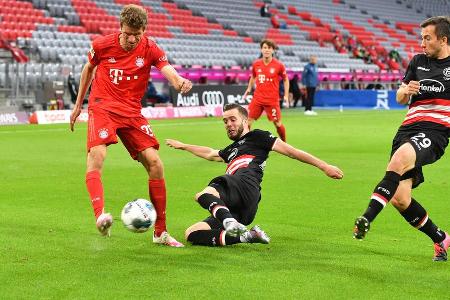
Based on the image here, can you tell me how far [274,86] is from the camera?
63.1ft

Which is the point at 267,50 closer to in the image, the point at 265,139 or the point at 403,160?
the point at 265,139

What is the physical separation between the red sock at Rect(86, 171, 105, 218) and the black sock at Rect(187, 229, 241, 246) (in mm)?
977

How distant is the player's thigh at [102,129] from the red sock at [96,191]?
31 cm

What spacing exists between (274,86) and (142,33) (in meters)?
12.1

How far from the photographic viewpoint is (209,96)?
3316 cm

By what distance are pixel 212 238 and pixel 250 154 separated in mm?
946

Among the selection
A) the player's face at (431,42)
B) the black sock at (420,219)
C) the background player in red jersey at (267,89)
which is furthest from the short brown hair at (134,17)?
the background player in red jersey at (267,89)

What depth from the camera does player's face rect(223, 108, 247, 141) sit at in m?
7.53

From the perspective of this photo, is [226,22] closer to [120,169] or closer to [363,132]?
[363,132]

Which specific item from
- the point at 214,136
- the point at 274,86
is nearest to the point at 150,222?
the point at 274,86

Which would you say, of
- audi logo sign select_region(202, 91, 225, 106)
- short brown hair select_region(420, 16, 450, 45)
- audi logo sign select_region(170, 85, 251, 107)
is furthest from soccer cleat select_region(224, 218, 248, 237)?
audi logo sign select_region(202, 91, 225, 106)

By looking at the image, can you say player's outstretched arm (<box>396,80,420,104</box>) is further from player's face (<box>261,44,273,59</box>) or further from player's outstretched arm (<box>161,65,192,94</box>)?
player's face (<box>261,44,273,59</box>)

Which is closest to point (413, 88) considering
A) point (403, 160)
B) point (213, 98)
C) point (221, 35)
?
point (403, 160)

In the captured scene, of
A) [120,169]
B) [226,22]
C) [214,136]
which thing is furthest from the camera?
[226,22]
